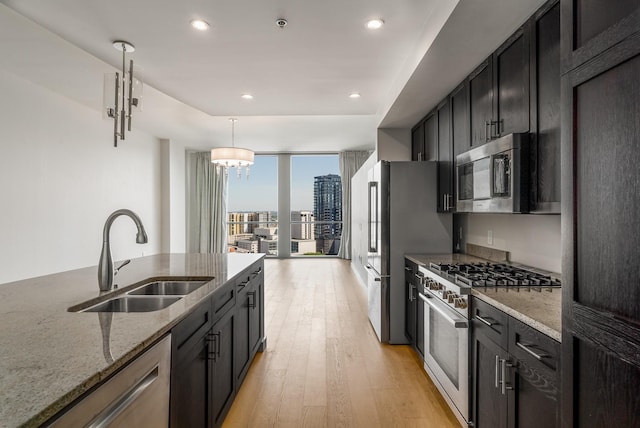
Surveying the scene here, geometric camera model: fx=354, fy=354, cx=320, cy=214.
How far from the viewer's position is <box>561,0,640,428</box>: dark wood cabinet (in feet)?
2.72

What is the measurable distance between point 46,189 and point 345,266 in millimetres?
5507

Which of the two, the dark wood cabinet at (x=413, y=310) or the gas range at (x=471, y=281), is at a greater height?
the gas range at (x=471, y=281)

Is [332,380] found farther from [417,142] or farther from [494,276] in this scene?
[417,142]

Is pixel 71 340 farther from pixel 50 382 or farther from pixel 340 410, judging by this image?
pixel 340 410

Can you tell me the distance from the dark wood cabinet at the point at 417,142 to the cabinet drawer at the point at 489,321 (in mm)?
2423

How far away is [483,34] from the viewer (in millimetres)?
2164

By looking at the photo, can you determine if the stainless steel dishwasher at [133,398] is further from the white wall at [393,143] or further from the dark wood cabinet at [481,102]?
the white wall at [393,143]

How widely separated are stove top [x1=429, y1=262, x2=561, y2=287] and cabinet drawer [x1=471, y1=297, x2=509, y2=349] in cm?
14

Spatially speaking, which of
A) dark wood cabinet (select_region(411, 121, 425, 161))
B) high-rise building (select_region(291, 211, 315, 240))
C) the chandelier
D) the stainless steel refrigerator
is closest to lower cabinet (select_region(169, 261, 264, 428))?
the stainless steel refrigerator

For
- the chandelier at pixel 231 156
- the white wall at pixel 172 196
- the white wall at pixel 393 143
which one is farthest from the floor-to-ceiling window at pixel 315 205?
the white wall at pixel 393 143

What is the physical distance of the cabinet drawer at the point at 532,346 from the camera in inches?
49.8

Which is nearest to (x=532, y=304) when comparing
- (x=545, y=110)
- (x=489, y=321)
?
(x=489, y=321)

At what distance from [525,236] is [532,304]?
3.79 feet

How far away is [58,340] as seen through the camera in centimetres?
112
